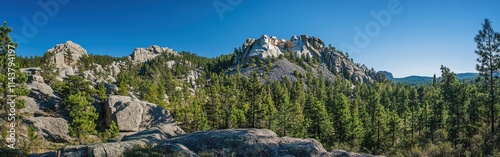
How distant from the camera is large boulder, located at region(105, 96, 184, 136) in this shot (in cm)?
5200

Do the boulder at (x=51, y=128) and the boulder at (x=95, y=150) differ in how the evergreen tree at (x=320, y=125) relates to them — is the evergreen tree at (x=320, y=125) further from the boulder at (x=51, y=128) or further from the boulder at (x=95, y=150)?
the boulder at (x=51, y=128)

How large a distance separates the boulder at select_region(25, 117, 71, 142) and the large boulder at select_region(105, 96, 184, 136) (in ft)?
28.1

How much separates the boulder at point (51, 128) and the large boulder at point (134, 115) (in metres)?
8.58

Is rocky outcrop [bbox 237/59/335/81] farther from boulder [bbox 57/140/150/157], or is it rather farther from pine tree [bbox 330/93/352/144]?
boulder [bbox 57/140/150/157]

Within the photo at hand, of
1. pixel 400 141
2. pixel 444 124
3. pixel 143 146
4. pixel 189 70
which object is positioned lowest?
pixel 400 141

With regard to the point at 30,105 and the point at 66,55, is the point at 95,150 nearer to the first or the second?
the point at 30,105

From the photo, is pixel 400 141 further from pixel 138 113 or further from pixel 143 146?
pixel 138 113

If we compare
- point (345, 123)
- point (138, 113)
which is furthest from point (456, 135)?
point (138, 113)

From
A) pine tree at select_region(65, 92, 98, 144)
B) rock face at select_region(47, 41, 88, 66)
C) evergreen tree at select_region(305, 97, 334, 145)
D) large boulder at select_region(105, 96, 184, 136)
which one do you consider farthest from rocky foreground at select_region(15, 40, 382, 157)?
rock face at select_region(47, 41, 88, 66)

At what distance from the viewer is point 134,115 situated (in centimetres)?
5278

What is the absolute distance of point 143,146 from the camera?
1521 centimetres

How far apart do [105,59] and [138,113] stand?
531 feet

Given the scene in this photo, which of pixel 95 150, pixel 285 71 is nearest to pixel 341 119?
pixel 95 150

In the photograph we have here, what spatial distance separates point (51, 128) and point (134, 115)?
13707 millimetres
